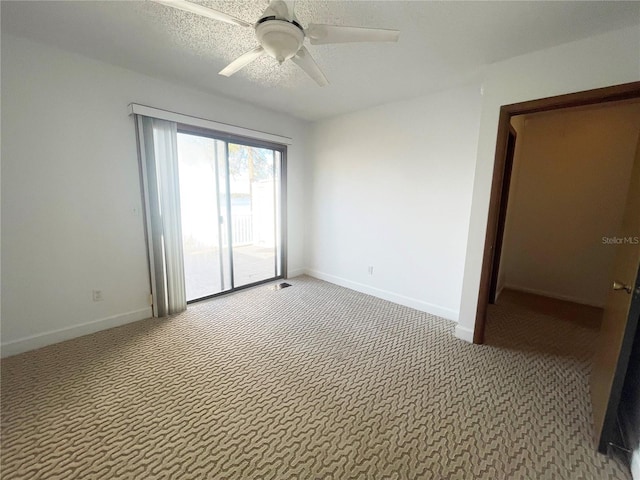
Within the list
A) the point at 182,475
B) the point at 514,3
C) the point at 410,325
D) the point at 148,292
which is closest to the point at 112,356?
the point at 148,292

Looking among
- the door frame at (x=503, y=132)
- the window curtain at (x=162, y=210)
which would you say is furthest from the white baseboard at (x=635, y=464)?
the window curtain at (x=162, y=210)

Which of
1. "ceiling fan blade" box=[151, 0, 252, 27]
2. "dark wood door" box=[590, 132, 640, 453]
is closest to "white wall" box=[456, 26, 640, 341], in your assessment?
"dark wood door" box=[590, 132, 640, 453]

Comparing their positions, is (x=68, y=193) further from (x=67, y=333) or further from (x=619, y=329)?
(x=619, y=329)

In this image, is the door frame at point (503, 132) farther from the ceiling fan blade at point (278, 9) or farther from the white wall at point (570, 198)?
the ceiling fan blade at point (278, 9)

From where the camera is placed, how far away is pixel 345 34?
132 centimetres

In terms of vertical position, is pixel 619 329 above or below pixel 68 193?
below

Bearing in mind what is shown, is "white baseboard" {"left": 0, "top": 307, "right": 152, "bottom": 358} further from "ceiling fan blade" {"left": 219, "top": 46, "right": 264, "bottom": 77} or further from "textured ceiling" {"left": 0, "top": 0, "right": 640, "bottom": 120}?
"ceiling fan blade" {"left": 219, "top": 46, "right": 264, "bottom": 77}

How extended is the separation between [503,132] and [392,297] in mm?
2177

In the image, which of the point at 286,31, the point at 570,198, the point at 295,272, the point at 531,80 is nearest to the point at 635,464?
the point at 531,80

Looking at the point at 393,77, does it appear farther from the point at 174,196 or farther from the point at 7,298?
the point at 7,298

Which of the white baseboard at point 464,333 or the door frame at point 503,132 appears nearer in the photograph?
the door frame at point 503,132

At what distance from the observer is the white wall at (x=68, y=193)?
2045 mm

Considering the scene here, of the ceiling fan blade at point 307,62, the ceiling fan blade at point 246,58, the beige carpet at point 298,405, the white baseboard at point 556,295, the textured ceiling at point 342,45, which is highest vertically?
the textured ceiling at point 342,45

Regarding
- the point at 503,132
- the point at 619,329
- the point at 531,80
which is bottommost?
the point at 619,329
